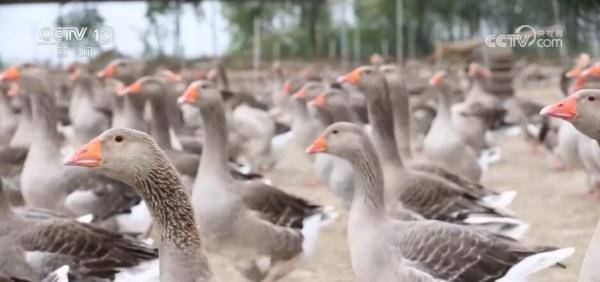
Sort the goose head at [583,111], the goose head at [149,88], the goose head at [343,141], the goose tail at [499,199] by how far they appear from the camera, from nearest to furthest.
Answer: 1. the goose head at [583,111]
2. the goose head at [343,141]
3. the goose tail at [499,199]
4. the goose head at [149,88]

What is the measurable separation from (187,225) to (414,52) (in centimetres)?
2631

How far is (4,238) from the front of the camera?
14.5 ft

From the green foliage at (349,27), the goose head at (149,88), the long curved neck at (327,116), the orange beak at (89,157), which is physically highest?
the orange beak at (89,157)

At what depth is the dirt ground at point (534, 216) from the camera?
5.90 meters

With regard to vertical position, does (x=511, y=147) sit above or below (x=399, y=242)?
below

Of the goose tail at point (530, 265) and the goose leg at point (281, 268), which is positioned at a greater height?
the goose tail at point (530, 265)

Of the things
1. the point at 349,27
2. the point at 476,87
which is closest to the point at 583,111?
the point at 476,87

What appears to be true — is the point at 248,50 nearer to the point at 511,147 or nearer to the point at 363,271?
the point at 511,147

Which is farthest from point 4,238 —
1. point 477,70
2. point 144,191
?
point 477,70

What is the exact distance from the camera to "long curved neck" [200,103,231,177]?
5.32m

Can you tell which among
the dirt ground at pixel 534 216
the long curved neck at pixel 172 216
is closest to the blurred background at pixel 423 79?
the dirt ground at pixel 534 216

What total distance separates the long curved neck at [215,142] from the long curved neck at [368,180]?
0.99 m

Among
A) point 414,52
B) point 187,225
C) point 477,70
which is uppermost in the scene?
point 187,225

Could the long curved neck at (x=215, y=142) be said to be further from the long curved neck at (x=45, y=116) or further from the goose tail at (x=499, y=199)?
the goose tail at (x=499, y=199)
